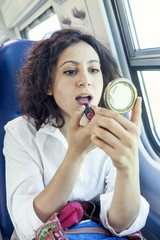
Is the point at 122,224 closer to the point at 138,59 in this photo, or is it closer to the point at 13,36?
the point at 138,59

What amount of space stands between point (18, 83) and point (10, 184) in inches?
24.4

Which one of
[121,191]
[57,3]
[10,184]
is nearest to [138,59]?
[121,191]

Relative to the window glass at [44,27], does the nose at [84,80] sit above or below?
below

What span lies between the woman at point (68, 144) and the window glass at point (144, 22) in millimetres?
285

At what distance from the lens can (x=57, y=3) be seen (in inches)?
82.7

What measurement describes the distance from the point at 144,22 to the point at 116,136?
111 cm

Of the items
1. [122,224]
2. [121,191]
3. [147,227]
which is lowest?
[147,227]

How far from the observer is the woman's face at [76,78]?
92cm

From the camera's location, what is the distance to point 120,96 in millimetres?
769

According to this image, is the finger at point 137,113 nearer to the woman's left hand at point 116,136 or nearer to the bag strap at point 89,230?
the woman's left hand at point 116,136

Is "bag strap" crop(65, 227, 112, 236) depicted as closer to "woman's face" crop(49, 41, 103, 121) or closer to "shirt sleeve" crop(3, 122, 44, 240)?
"shirt sleeve" crop(3, 122, 44, 240)

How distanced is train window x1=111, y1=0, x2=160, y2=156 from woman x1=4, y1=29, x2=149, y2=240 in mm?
204

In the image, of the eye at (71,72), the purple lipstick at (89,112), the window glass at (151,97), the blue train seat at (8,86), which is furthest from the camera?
the window glass at (151,97)

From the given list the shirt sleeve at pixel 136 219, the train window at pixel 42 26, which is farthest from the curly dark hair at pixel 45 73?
the train window at pixel 42 26
